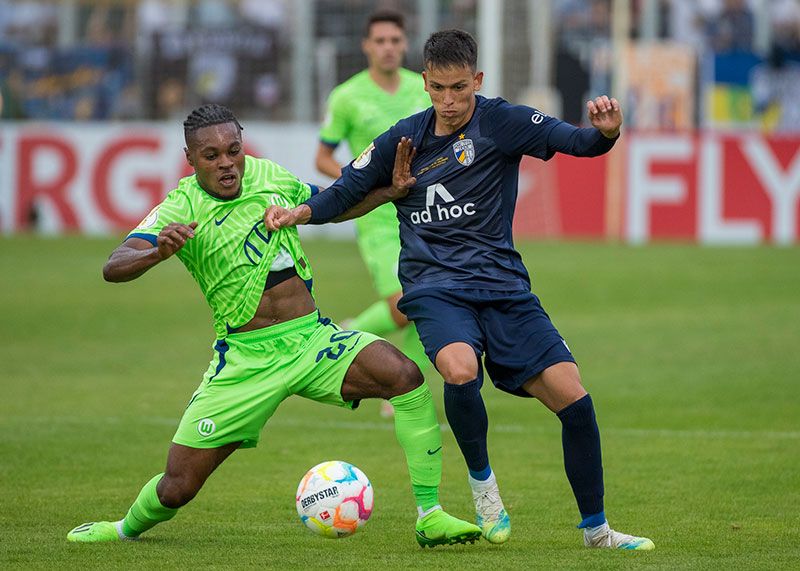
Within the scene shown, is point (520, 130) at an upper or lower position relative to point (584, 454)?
upper

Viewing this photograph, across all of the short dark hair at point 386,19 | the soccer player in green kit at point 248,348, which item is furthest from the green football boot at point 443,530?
the short dark hair at point 386,19

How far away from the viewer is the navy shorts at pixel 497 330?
617cm

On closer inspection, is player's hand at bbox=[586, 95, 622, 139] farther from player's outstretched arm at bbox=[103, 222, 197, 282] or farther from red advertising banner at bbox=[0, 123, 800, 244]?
red advertising banner at bbox=[0, 123, 800, 244]

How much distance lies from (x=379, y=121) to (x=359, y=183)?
3.81 meters

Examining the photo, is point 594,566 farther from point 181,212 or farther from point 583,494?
point 181,212

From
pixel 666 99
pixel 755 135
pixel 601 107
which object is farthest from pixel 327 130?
pixel 666 99

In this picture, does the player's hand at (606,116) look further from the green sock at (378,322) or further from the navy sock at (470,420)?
the green sock at (378,322)

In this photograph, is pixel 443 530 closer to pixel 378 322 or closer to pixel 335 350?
pixel 335 350

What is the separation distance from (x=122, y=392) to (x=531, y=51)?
13.1 metres

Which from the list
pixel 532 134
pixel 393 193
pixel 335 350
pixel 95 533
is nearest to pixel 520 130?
pixel 532 134

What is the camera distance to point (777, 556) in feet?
19.5

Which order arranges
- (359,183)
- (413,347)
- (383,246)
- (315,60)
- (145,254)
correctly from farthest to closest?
(315,60) → (383,246) → (413,347) → (359,183) → (145,254)

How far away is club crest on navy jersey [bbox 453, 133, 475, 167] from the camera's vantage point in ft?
21.1

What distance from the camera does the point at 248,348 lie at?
650 cm
